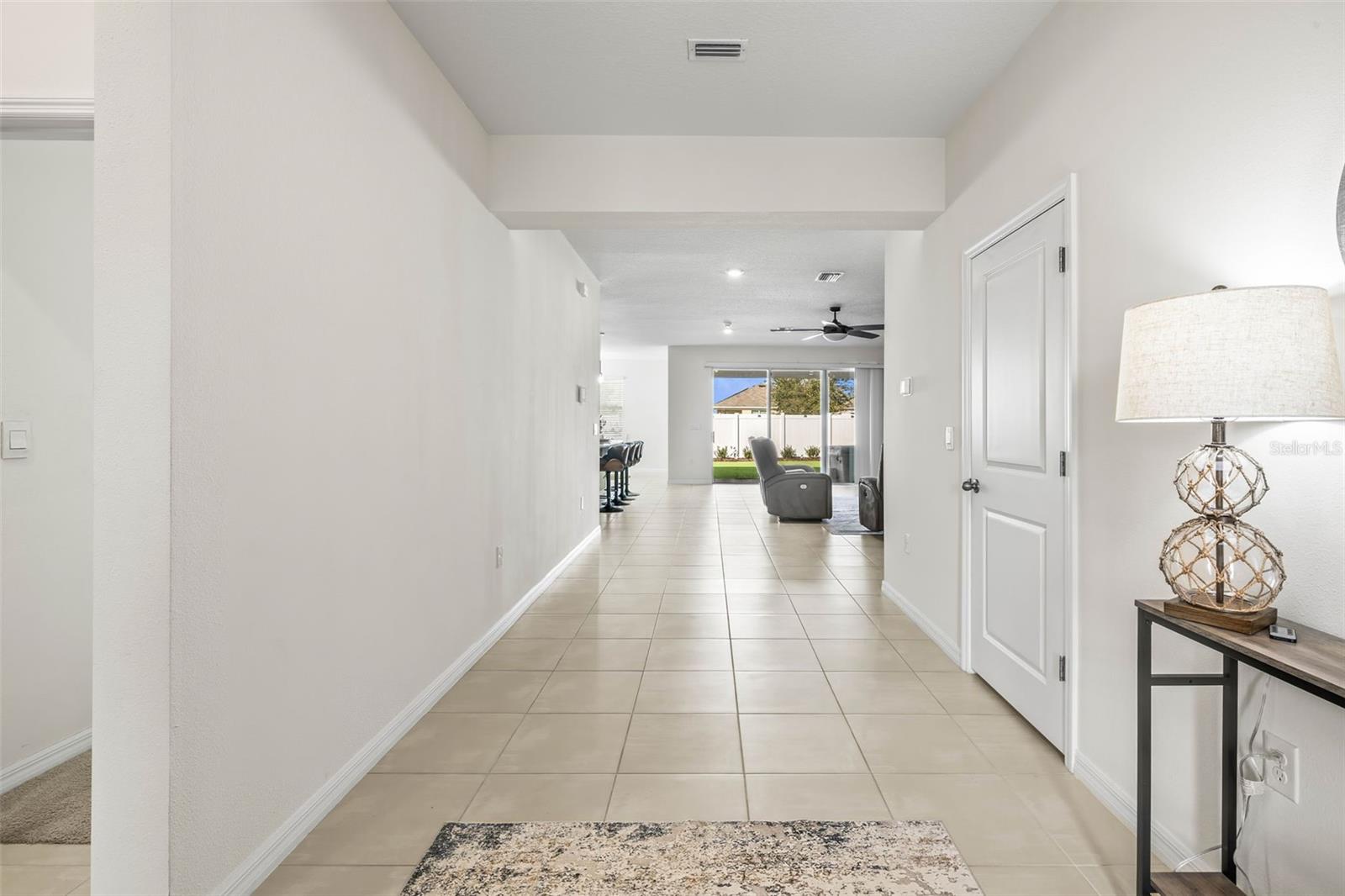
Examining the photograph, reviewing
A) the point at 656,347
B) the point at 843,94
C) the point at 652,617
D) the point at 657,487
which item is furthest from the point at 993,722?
the point at 656,347

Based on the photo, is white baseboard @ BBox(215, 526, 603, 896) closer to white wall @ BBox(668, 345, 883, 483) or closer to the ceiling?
the ceiling

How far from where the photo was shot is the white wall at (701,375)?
40.7 feet

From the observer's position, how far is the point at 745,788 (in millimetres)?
2176

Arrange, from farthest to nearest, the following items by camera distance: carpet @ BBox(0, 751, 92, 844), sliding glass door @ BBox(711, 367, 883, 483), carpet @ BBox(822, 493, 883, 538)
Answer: sliding glass door @ BBox(711, 367, 883, 483) < carpet @ BBox(822, 493, 883, 538) < carpet @ BBox(0, 751, 92, 844)

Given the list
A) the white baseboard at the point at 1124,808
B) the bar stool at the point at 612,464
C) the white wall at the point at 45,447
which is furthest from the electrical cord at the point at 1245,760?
the bar stool at the point at 612,464

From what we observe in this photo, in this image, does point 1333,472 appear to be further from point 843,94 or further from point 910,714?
point 843,94

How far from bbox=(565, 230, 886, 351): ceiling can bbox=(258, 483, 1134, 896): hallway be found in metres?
3.08

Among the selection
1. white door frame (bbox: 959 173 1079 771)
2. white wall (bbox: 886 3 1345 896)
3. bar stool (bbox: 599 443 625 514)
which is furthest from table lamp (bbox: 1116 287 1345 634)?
bar stool (bbox: 599 443 625 514)

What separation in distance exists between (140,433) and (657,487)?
10918 mm

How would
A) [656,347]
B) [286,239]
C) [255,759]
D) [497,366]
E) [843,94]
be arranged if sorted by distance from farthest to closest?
1. [656,347]
2. [497,366]
3. [843,94]
4. [286,239]
5. [255,759]

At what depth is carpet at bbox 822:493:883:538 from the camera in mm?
7398

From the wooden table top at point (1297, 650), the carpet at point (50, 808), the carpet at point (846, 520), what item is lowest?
the carpet at point (50, 808)

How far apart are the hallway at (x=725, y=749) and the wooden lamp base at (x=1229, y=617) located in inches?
32.2

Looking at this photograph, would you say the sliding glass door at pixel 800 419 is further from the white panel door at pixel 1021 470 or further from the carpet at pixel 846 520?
the white panel door at pixel 1021 470
